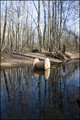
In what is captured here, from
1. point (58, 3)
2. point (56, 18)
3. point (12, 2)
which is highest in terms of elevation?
point (12, 2)

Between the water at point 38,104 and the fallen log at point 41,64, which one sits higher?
the fallen log at point 41,64

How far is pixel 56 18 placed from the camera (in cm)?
2217

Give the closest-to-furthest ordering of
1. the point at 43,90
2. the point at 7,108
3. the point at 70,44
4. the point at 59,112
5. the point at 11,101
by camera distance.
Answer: the point at 59,112 → the point at 7,108 → the point at 11,101 → the point at 43,90 → the point at 70,44

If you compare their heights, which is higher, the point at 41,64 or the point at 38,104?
the point at 41,64

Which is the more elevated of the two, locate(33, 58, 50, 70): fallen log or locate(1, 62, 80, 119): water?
locate(33, 58, 50, 70): fallen log

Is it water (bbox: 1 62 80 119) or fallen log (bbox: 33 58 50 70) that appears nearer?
water (bbox: 1 62 80 119)

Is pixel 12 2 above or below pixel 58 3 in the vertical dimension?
above

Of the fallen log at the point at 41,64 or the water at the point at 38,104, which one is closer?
the water at the point at 38,104

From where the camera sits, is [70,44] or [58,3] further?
[70,44]

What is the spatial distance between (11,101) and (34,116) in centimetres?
121

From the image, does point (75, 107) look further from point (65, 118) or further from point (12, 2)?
point (12, 2)

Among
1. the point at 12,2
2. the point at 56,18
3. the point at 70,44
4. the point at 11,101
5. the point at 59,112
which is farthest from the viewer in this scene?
the point at 70,44

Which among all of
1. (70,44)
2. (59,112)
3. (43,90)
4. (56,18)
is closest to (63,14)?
(56,18)

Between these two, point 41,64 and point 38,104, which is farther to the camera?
A: point 41,64
